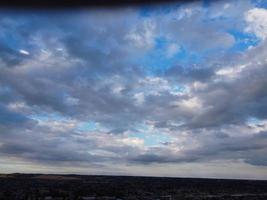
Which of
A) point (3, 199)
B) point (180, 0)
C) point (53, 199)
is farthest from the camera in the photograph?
point (53, 199)

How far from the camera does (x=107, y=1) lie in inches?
183

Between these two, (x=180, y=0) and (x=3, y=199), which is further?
(x=3, y=199)

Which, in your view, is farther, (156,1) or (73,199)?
(73,199)

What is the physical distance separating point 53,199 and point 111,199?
10910mm

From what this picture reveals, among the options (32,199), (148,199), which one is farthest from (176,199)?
(32,199)

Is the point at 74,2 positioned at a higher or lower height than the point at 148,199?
lower

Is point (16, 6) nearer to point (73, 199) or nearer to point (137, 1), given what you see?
point (137, 1)

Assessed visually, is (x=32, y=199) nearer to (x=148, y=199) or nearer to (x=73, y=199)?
(x=73, y=199)

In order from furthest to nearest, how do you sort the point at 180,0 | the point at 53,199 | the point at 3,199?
the point at 53,199 < the point at 3,199 < the point at 180,0

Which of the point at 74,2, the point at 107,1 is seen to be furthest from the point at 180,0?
the point at 74,2

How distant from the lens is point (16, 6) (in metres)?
4.70

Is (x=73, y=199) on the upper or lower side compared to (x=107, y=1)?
upper

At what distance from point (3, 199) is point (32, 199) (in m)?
5.32

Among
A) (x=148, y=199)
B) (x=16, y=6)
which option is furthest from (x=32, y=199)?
(x=16, y=6)
